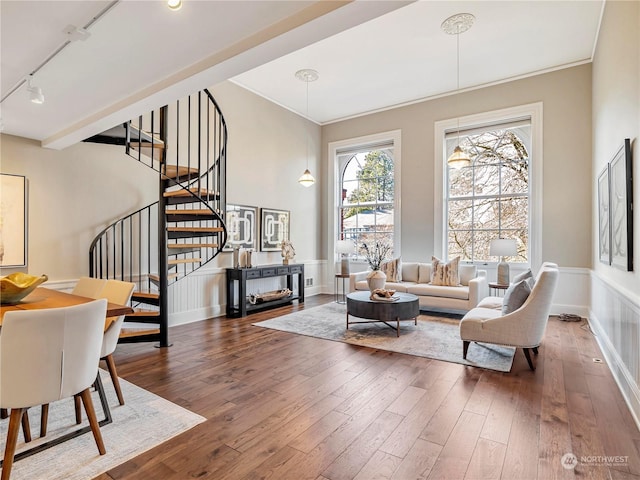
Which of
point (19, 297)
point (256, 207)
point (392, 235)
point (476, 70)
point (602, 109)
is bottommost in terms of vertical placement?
point (19, 297)

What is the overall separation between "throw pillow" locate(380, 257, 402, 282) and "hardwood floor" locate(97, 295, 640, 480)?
8.37ft

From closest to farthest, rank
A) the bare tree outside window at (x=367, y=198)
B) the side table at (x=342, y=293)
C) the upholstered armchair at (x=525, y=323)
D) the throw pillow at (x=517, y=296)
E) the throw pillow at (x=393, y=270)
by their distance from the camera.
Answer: the upholstered armchair at (x=525, y=323) < the throw pillow at (x=517, y=296) < the throw pillow at (x=393, y=270) < the side table at (x=342, y=293) < the bare tree outside window at (x=367, y=198)

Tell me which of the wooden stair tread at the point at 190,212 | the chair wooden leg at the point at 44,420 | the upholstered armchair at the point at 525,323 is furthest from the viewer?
the wooden stair tread at the point at 190,212

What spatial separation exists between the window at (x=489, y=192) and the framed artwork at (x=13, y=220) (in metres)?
6.12

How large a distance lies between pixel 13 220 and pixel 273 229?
3.69m

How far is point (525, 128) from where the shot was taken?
18.8 feet

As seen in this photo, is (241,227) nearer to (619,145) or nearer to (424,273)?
(424,273)

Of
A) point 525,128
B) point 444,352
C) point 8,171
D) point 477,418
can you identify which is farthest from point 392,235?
point 8,171

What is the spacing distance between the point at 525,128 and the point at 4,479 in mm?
7070

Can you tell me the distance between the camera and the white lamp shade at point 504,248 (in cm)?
500

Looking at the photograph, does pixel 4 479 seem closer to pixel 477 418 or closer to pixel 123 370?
pixel 123 370

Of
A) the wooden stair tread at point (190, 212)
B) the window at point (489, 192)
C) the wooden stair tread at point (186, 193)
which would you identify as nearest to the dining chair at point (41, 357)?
the wooden stair tread at point (186, 193)

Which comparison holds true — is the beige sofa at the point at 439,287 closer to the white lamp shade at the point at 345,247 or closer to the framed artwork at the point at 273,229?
the white lamp shade at the point at 345,247

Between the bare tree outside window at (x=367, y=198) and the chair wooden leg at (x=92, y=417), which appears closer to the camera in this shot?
the chair wooden leg at (x=92, y=417)
